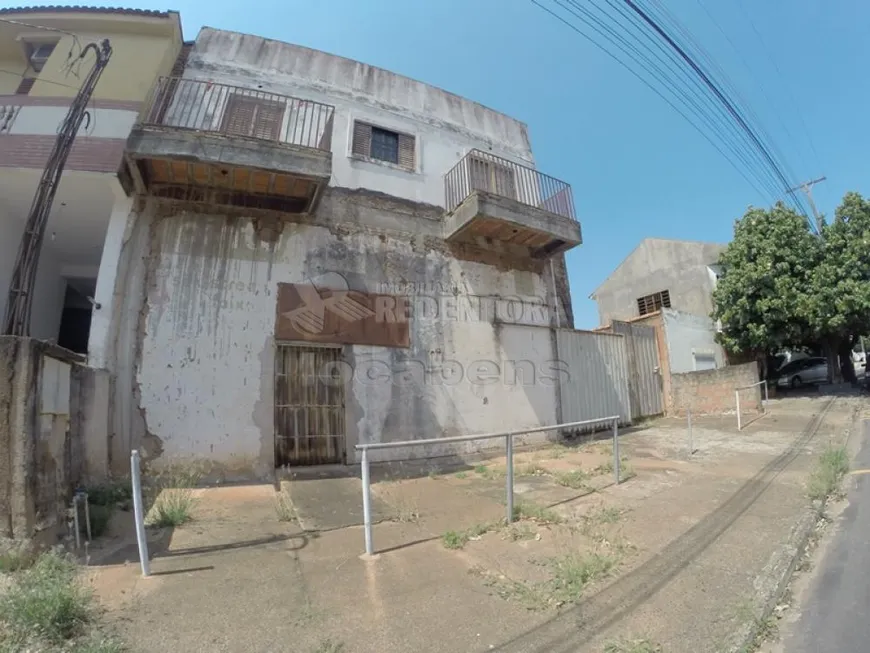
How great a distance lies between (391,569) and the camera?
3309 mm

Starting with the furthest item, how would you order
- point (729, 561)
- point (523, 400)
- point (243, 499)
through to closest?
point (523, 400)
point (243, 499)
point (729, 561)

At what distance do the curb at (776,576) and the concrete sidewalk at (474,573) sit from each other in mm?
71

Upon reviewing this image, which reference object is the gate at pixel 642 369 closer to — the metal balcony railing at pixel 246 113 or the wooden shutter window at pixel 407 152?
the wooden shutter window at pixel 407 152

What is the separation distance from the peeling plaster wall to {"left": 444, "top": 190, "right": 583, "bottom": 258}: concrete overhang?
1.86ft

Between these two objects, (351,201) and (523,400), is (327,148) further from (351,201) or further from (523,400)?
(523,400)

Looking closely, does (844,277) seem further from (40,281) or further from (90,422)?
(40,281)

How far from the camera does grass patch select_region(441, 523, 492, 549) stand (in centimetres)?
→ 375

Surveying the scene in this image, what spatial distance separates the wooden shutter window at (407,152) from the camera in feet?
30.2

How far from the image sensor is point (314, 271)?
24.2 ft

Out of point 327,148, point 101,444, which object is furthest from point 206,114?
point 101,444

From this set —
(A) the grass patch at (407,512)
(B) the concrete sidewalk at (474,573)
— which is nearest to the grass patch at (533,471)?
(B) the concrete sidewalk at (474,573)

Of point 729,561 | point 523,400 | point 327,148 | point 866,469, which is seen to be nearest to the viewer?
point 729,561

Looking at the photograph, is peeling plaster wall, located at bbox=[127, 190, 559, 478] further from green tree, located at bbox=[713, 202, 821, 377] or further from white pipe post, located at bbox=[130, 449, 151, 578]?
green tree, located at bbox=[713, 202, 821, 377]

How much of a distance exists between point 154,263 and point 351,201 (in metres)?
3.44
